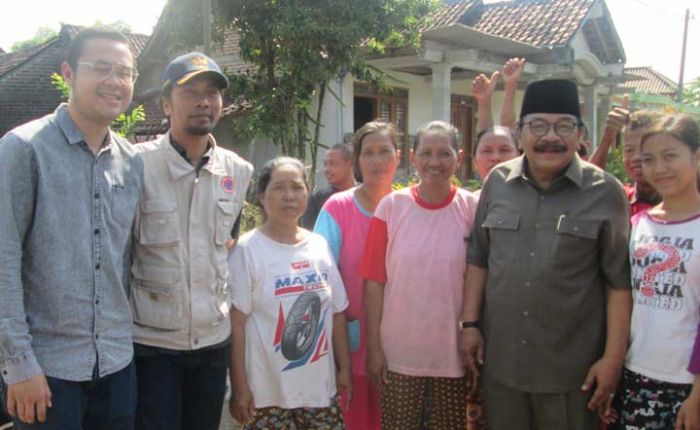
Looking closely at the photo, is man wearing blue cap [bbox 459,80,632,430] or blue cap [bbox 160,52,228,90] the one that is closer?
man wearing blue cap [bbox 459,80,632,430]

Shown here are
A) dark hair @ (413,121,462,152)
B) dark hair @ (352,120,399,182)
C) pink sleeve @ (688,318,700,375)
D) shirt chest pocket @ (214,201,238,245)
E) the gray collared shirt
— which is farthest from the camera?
dark hair @ (352,120,399,182)

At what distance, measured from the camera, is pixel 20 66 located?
22391 millimetres

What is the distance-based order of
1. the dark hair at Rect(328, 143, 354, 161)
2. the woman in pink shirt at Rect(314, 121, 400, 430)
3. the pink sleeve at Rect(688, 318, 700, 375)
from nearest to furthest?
the pink sleeve at Rect(688, 318, 700, 375) → the woman in pink shirt at Rect(314, 121, 400, 430) → the dark hair at Rect(328, 143, 354, 161)

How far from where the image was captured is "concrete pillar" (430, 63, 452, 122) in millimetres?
11430

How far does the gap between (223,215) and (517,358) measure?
140 centimetres

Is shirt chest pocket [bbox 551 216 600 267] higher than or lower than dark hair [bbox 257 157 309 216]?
lower

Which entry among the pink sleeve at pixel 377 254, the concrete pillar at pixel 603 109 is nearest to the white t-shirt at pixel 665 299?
the pink sleeve at pixel 377 254

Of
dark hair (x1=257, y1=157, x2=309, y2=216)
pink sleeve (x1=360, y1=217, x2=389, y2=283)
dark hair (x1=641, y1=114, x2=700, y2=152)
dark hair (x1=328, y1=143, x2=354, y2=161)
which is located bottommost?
pink sleeve (x1=360, y1=217, x2=389, y2=283)

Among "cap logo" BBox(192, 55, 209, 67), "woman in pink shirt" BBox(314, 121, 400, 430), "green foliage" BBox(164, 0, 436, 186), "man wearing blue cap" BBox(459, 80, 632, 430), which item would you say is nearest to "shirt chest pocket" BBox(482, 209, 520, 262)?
"man wearing blue cap" BBox(459, 80, 632, 430)

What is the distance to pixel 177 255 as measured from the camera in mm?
2613

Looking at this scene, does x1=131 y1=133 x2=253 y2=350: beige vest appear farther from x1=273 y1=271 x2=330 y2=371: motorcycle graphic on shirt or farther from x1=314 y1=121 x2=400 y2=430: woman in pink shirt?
x1=314 y1=121 x2=400 y2=430: woman in pink shirt

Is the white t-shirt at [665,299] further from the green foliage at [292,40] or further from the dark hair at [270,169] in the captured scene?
the green foliage at [292,40]

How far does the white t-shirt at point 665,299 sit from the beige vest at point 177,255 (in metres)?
1.72

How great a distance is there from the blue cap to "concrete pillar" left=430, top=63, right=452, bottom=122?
29.9 ft
